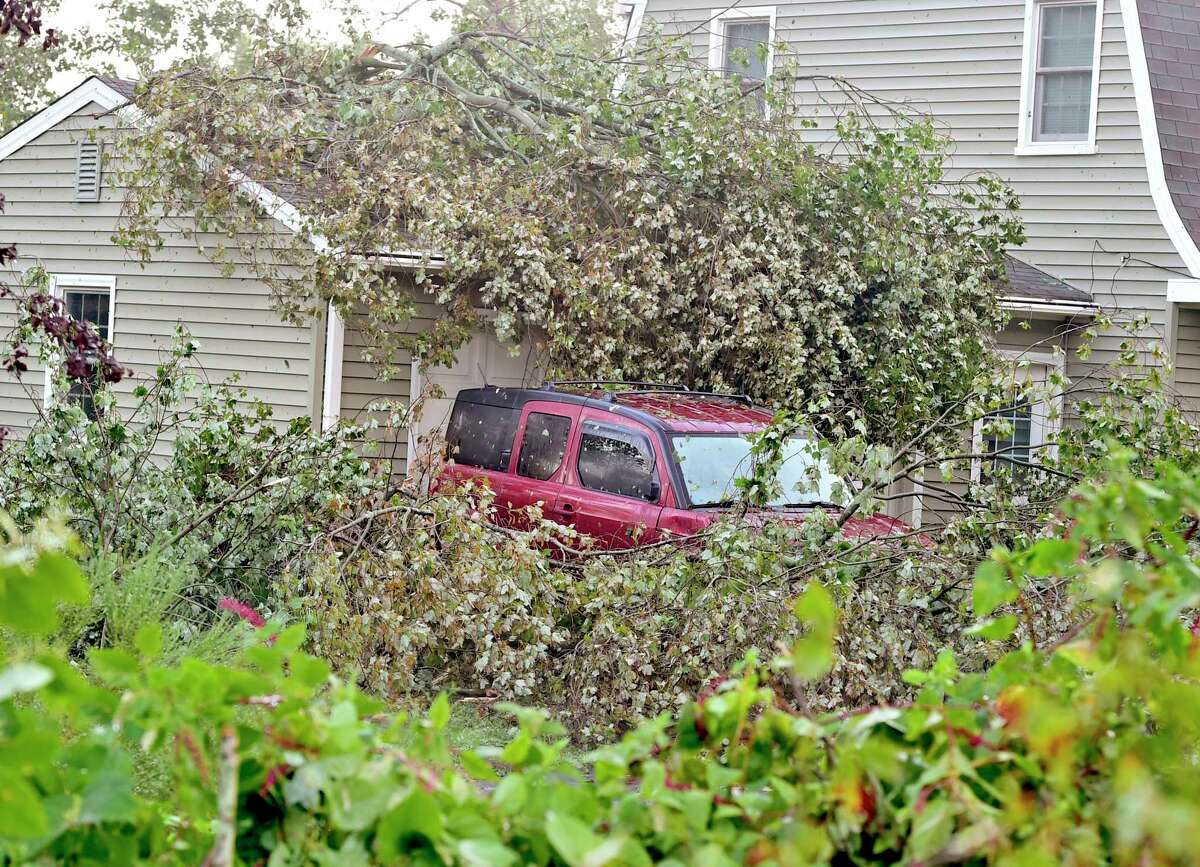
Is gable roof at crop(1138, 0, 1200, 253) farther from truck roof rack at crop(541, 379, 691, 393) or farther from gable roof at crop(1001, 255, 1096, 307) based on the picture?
truck roof rack at crop(541, 379, 691, 393)

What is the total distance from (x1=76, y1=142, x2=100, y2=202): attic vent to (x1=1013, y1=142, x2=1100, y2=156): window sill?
10.4m

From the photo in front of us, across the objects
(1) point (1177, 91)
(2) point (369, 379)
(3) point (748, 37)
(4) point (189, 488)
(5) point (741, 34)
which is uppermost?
(5) point (741, 34)

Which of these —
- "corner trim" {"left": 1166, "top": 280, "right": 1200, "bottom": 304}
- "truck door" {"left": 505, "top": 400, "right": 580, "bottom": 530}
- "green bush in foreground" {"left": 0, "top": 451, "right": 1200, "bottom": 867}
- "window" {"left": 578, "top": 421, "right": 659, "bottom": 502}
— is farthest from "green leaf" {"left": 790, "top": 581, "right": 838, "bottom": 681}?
"corner trim" {"left": 1166, "top": 280, "right": 1200, "bottom": 304}

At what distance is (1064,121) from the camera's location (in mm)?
14867

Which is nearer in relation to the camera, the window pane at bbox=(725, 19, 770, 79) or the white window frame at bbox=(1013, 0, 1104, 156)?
the white window frame at bbox=(1013, 0, 1104, 156)

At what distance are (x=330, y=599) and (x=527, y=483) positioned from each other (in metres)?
3.43

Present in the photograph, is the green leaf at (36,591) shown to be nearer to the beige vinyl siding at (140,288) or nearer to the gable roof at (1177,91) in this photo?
the beige vinyl siding at (140,288)

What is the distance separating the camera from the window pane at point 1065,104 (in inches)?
579

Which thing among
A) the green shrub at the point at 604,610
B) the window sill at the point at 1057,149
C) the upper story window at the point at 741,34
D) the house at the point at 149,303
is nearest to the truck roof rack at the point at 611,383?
the house at the point at 149,303

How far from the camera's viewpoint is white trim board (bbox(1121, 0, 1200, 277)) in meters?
13.7

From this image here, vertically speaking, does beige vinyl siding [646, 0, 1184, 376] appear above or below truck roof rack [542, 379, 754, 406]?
above

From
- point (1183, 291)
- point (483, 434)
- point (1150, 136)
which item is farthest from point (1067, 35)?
point (483, 434)

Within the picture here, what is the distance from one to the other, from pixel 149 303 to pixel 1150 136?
1110cm

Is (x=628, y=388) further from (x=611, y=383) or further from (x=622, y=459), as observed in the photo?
(x=622, y=459)
